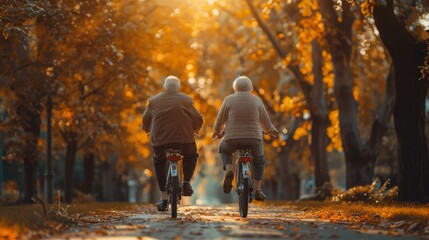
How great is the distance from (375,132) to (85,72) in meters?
8.87

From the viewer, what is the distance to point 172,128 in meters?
13.2

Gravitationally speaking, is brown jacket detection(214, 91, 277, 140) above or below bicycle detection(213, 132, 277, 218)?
above

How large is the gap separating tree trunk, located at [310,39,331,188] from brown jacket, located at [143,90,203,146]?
14.3m

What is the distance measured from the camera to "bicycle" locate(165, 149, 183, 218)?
1261 cm

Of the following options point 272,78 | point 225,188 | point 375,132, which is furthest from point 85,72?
point 225,188

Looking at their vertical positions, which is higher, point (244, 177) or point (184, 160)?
point (184, 160)

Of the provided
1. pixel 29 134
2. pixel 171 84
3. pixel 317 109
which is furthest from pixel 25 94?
pixel 171 84

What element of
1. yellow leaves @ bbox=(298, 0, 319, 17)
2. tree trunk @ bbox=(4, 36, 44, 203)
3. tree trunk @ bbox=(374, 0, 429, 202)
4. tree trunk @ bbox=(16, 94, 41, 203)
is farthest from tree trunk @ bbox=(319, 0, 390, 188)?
tree trunk @ bbox=(16, 94, 41, 203)

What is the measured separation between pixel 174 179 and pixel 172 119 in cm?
108

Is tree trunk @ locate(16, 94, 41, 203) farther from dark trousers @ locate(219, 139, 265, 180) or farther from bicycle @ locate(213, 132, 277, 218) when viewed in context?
bicycle @ locate(213, 132, 277, 218)

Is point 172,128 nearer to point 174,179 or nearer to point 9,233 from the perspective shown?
point 174,179

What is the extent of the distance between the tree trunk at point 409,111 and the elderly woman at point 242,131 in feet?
14.0

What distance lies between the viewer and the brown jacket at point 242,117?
42.8ft

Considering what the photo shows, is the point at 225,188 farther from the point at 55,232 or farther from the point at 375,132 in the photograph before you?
the point at 375,132
